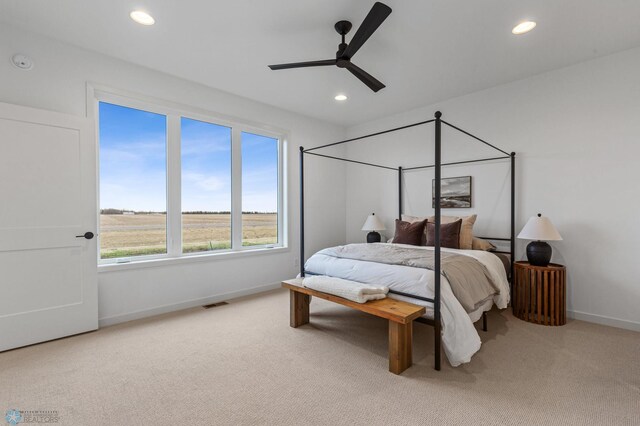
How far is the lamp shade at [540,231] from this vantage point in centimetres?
300

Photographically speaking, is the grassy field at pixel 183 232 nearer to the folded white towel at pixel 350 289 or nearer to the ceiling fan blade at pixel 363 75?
the folded white towel at pixel 350 289

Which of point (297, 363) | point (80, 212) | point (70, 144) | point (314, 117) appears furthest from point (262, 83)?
point (297, 363)

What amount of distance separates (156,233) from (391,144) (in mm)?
3724

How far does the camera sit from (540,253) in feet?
10.2

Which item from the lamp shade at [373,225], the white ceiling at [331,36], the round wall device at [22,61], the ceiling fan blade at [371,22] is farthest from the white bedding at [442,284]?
the round wall device at [22,61]

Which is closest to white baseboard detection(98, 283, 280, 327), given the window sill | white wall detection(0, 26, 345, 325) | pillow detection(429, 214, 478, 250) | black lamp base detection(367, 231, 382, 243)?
white wall detection(0, 26, 345, 325)

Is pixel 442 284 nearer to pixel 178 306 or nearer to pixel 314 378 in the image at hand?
pixel 314 378

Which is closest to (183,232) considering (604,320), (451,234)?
(451,234)

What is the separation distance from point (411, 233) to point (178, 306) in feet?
9.95

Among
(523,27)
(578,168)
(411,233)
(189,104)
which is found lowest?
(411,233)

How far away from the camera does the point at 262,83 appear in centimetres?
367

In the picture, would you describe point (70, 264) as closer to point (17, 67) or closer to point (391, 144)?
point (17, 67)

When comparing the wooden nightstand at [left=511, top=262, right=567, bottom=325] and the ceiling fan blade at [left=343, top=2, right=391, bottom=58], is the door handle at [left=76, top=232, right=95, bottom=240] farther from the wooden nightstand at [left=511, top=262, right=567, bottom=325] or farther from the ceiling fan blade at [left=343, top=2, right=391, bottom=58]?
the wooden nightstand at [left=511, top=262, right=567, bottom=325]

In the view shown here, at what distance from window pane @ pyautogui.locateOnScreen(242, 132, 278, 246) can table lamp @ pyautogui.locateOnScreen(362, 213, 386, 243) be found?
4.84ft
